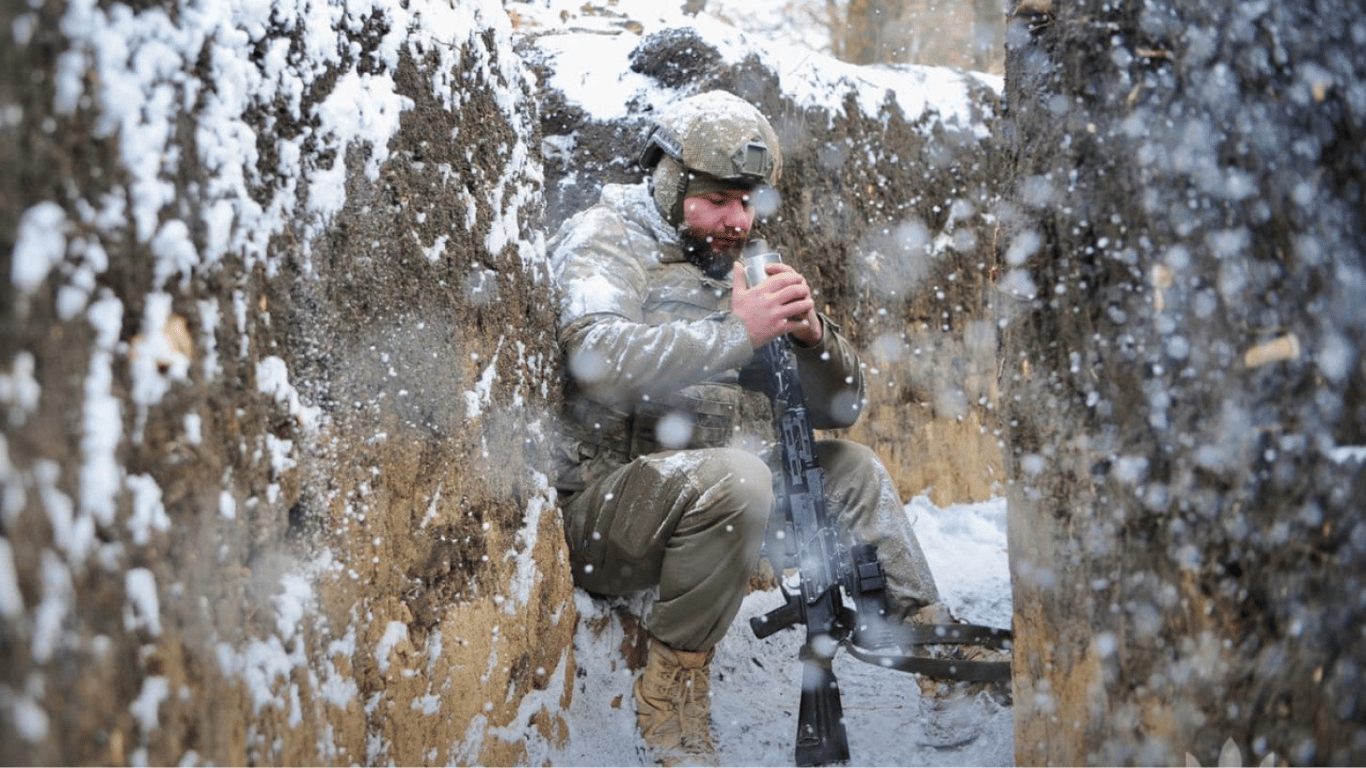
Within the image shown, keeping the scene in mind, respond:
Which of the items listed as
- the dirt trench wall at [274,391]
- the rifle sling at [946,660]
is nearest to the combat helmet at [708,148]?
the dirt trench wall at [274,391]

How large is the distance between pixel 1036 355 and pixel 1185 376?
0.75 ft

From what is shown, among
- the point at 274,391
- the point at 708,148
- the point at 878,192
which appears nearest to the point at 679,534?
the point at 708,148

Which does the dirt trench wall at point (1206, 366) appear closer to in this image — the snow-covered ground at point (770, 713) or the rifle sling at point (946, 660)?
the rifle sling at point (946, 660)

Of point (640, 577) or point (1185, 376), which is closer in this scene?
point (1185, 376)

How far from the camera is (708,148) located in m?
2.70

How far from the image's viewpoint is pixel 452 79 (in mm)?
2062

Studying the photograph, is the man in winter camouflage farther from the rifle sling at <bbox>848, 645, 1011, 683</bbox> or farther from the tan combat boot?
the rifle sling at <bbox>848, 645, 1011, 683</bbox>

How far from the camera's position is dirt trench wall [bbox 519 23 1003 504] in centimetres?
358

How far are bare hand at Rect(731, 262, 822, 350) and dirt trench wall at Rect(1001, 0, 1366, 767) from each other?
88 centimetres

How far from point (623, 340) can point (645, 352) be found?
0.06m

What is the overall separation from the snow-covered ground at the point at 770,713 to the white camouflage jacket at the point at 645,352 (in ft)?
1.36

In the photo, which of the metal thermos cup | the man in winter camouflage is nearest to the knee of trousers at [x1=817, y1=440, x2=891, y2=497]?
the man in winter camouflage

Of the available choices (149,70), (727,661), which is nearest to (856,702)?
(727,661)

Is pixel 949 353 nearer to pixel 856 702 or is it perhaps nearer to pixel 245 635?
pixel 856 702
